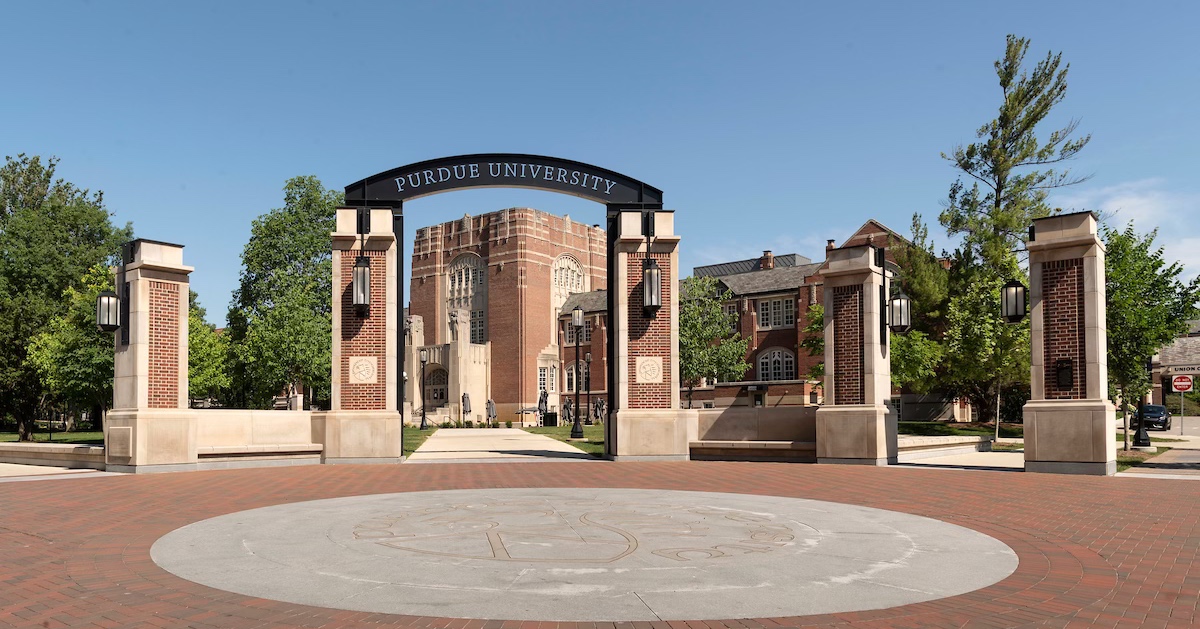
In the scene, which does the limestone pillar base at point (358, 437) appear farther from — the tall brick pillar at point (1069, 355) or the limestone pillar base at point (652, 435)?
the tall brick pillar at point (1069, 355)

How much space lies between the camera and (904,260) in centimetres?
3931

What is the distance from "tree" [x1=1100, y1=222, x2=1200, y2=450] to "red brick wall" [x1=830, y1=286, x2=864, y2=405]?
10760 millimetres

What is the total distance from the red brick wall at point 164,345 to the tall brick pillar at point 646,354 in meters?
8.95

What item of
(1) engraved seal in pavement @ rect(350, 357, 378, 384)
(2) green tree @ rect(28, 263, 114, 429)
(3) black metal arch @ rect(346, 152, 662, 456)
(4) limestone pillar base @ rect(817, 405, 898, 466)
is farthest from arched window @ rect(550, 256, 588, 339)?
(4) limestone pillar base @ rect(817, 405, 898, 466)

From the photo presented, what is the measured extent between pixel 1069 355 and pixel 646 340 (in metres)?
8.29

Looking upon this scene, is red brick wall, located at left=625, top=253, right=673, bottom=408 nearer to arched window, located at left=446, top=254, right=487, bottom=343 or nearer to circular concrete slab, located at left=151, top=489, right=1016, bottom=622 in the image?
circular concrete slab, located at left=151, top=489, right=1016, bottom=622

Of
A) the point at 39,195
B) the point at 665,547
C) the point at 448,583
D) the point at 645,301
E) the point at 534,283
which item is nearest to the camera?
the point at 448,583

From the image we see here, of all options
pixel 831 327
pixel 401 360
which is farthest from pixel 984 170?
pixel 401 360

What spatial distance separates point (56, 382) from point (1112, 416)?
3713 centimetres

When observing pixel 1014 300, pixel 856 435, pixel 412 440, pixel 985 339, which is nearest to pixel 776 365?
pixel 985 339

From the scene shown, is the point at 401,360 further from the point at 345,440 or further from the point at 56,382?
the point at 56,382

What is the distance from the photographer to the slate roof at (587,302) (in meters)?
69.7

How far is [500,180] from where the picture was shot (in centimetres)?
1959

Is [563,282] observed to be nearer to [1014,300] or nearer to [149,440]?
[149,440]
